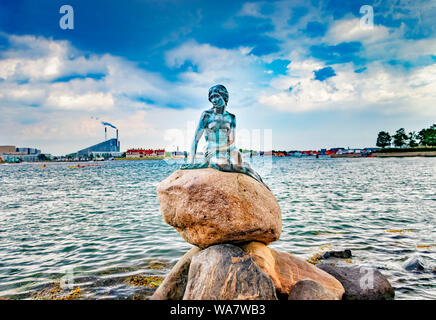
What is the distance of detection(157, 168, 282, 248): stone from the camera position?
16.5 ft

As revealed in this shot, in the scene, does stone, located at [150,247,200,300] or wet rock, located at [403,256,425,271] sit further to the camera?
wet rock, located at [403,256,425,271]

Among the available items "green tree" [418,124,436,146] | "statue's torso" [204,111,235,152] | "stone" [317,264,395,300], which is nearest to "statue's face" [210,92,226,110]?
"statue's torso" [204,111,235,152]

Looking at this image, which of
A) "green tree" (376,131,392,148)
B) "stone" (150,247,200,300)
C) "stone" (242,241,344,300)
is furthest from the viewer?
"green tree" (376,131,392,148)

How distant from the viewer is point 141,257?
8.59 m

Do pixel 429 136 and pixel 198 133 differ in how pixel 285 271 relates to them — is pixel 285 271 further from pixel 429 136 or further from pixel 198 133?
pixel 429 136

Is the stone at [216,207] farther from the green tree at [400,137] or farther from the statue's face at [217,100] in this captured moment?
the green tree at [400,137]

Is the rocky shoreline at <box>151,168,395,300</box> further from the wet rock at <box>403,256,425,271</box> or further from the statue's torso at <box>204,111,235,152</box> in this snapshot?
the wet rock at <box>403,256,425,271</box>

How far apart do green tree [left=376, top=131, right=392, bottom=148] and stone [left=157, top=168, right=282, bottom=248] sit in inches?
5191

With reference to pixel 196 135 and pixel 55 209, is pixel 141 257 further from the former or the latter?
pixel 55 209

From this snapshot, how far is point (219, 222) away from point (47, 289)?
4.82 meters

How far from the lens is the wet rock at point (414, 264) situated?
7141mm

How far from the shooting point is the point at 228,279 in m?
4.46

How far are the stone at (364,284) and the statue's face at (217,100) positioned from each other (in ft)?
14.4
